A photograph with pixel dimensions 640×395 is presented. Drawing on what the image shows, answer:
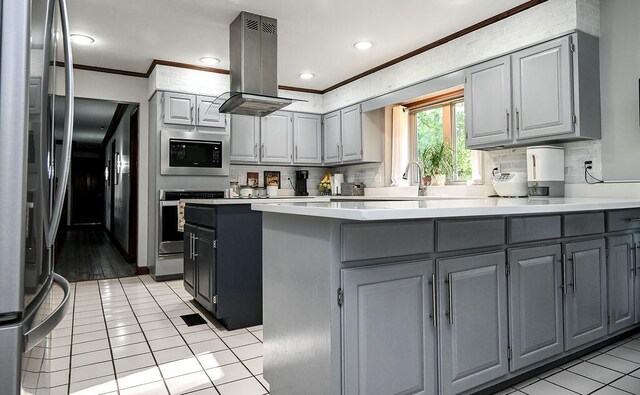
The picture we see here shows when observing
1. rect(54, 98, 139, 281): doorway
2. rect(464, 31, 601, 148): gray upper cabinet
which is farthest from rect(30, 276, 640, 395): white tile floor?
rect(54, 98, 139, 281): doorway

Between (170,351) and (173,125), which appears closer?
(170,351)

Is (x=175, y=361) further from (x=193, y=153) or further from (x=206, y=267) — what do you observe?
(x=193, y=153)

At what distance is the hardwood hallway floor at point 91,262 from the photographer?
506 centimetres

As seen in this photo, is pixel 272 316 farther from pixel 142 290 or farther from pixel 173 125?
pixel 173 125

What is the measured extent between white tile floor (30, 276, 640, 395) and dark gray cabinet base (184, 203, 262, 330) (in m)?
0.16

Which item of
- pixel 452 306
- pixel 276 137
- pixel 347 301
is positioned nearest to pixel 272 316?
pixel 347 301

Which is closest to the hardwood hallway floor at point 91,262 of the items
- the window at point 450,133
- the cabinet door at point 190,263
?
the cabinet door at point 190,263

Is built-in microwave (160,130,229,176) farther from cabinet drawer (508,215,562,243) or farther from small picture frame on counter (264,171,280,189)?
cabinet drawer (508,215,562,243)

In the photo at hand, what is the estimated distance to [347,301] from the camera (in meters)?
1.45

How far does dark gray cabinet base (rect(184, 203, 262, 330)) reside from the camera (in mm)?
2982

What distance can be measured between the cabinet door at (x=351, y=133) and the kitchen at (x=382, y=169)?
0.12 feet

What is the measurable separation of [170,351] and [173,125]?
307cm

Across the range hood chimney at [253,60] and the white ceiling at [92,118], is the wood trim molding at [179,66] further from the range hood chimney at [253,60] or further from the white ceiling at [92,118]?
the range hood chimney at [253,60]

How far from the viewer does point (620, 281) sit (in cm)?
257
